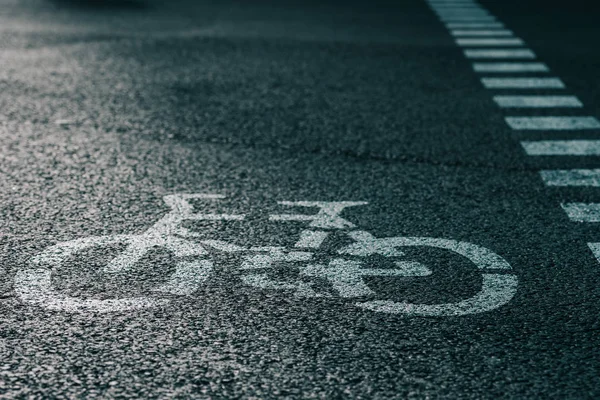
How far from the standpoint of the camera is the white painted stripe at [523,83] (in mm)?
9180

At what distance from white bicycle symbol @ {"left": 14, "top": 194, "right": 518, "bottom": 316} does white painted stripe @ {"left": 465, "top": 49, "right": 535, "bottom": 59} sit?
5428mm

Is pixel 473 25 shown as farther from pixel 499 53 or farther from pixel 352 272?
pixel 352 272

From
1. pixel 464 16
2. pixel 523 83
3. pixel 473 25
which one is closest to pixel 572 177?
pixel 523 83

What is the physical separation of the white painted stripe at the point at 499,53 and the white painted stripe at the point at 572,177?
416 cm

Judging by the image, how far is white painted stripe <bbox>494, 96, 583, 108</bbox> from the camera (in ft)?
27.7

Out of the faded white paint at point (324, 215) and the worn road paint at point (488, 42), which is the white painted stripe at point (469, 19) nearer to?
the worn road paint at point (488, 42)

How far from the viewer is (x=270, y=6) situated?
14.2 m

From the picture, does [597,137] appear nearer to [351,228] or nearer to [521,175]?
[521,175]

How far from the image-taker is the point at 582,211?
5.83 metres

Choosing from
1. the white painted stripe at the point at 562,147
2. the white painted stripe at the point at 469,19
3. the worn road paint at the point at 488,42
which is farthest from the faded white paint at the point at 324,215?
the white painted stripe at the point at 469,19

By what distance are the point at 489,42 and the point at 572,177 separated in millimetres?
5329

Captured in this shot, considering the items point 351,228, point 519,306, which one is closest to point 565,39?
point 351,228

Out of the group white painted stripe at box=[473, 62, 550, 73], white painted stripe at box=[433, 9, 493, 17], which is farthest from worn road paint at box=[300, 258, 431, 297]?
white painted stripe at box=[433, 9, 493, 17]

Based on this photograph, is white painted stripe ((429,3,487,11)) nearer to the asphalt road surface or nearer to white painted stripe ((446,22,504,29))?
white painted stripe ((446,22,504,29))
